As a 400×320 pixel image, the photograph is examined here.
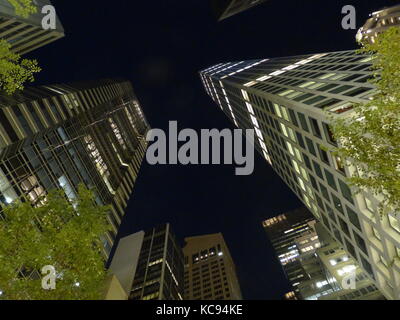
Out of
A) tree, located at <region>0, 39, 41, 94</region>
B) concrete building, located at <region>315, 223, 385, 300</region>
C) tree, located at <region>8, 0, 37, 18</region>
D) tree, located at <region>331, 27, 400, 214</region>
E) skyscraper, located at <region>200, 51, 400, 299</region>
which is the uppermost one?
tree, located at <region>8, 0, 37, 18</region>

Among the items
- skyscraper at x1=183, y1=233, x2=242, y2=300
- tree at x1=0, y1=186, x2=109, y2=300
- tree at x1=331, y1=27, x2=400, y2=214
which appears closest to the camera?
tree at x1=0, y1=186, x2=109, y2=300

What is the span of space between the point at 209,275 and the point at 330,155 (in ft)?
497

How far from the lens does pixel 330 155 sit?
3002cm

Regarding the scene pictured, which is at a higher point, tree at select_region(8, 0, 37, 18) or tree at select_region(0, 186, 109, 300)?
tree at select_region(8, 0, 37, 18)

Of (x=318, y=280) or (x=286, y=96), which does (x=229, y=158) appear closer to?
(x=318, y=280)

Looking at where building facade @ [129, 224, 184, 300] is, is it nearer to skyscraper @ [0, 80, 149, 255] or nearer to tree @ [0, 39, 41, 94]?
skyscraper @ [0, 80, 149, 255]

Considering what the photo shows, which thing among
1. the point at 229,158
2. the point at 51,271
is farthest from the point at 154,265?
the point at 51,271

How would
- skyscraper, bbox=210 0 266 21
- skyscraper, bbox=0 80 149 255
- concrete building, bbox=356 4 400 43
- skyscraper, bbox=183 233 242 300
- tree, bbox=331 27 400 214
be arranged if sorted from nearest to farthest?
tree, bbox=331 27 400 214
skyscraper, bbox=0 80 149 255
skyscraper, bbox=210 0 266 21
concrete building, bbox=356 4 400 43
skyscraper, bbox=183 233 242 300

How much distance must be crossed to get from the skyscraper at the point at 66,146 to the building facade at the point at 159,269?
54.8 meters

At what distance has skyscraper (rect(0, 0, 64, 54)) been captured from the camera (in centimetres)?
4832

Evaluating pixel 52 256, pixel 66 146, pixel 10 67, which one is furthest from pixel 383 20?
pixel 52 256

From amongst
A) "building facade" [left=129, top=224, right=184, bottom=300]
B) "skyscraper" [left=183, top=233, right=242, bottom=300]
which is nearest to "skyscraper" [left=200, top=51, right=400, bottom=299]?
"building facade" [left=129, top=224, right=184, bottom=300]

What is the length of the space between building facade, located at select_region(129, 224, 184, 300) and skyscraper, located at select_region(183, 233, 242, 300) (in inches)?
808

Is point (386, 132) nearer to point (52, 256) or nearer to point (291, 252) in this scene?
point (52, 256)
